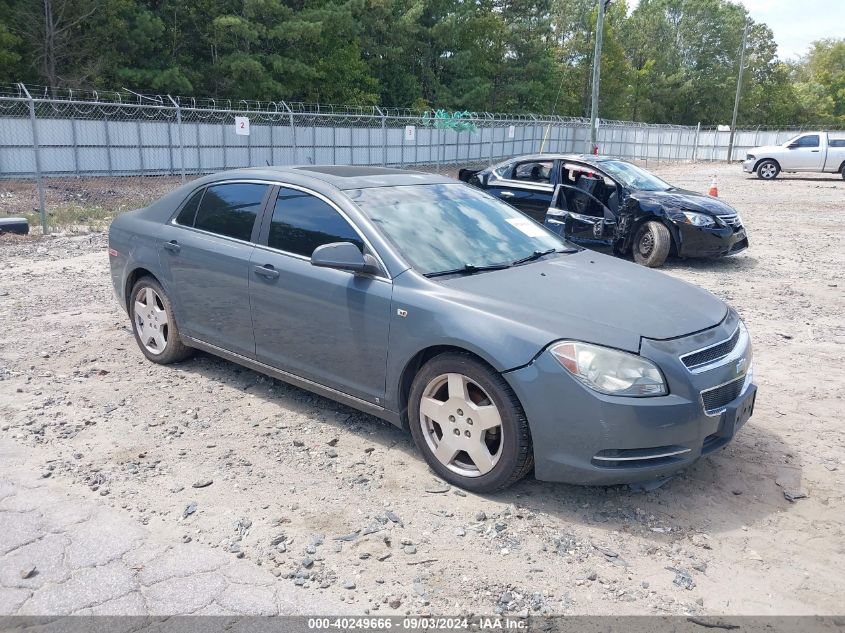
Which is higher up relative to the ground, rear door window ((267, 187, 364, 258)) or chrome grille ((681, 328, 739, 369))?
rear door window ((267, 187, 364, 258))

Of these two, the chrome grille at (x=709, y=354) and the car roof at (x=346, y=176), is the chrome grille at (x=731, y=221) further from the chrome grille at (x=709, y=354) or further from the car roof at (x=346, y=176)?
the chrome grille at (x=709, y=354)

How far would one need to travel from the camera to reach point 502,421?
3.63 meters

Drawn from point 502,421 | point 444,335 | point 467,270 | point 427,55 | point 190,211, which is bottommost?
point 502,421

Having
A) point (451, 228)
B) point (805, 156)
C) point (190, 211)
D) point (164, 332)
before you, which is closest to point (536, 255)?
point (451, 228)

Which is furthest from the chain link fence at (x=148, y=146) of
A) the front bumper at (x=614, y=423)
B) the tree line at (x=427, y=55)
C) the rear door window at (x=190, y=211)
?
the front bumper at (x=614, y=423)

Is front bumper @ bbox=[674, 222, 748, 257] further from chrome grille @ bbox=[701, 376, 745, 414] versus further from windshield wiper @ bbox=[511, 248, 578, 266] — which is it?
chrome grille @ bbox=[701, 376, 745, 414]

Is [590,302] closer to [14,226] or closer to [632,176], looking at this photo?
[632,176]

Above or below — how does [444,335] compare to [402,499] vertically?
above

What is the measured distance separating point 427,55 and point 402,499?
47995 millimetres

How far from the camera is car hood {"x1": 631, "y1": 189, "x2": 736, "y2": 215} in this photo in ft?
34.1

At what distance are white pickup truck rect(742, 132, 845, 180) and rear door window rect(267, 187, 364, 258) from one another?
2870 centimetres

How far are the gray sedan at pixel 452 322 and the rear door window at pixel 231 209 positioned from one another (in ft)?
0.04

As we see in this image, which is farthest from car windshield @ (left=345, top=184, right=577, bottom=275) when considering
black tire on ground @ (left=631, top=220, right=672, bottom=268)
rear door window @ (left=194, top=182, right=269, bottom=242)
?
black tire on ground @ (left=631, top=220, right=672, bottom=268)

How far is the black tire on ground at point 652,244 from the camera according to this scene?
1028 cm
